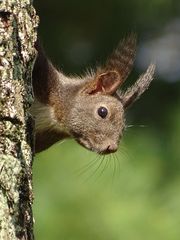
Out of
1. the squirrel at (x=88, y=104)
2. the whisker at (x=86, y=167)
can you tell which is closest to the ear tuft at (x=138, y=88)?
the squirrel at (x=88, y=104)

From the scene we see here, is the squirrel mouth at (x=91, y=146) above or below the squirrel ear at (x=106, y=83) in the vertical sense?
below

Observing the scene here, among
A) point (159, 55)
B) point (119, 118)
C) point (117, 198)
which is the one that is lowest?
point (117, 198)

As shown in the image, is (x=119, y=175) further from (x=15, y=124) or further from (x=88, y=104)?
(x=15, y=124)

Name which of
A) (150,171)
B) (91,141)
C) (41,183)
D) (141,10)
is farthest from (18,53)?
(141,10)

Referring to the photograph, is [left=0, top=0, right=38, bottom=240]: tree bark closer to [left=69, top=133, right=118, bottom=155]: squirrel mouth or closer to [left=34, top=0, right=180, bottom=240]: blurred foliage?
[left=69, top=133, right=118, bottom=155]: squirrel mouth

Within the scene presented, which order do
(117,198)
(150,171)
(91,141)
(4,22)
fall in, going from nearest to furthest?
(4,22), (91,141), (117,198), (150,171)

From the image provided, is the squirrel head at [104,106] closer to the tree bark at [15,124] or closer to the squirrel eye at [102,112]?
the squirrel eye at [102,112]

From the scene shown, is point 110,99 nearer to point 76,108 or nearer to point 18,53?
point 76,108
